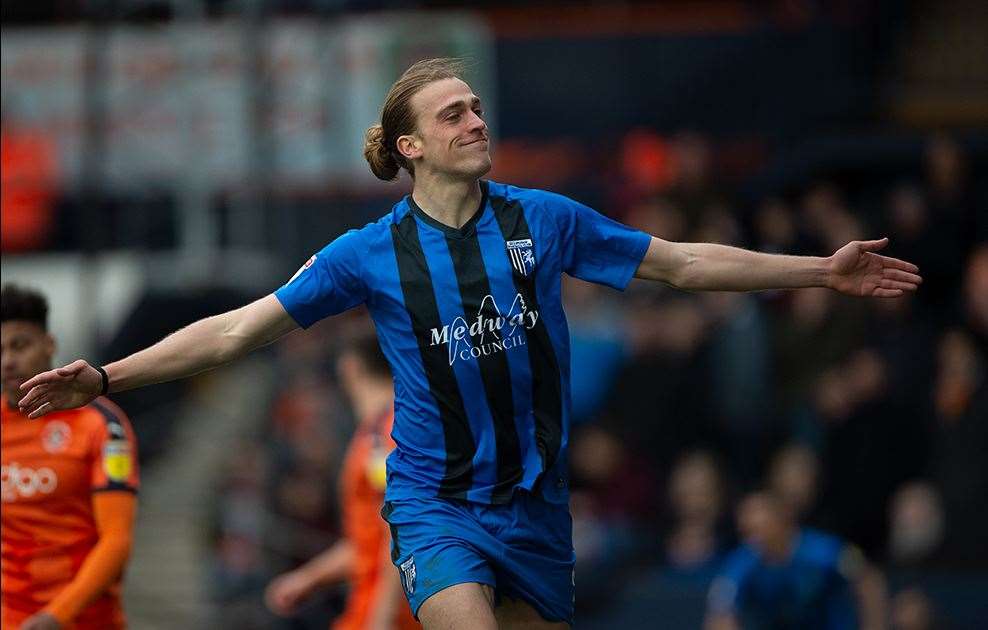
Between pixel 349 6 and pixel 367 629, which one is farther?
pixel 349 6

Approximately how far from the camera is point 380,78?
2059 cm

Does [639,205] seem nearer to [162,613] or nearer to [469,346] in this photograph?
[162,613]

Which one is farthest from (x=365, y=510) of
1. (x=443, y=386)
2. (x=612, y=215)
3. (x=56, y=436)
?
(x=612, y=215)

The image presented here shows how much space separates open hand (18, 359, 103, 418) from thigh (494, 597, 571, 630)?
Answer: 1571 millimetres

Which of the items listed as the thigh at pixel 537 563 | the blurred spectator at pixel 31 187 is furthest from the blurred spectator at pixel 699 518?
the blurred spectator at pixel 31 187

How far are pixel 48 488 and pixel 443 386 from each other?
200 centimetres

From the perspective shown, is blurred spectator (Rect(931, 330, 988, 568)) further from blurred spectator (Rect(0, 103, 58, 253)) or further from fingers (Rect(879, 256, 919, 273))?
blurred spectator (Rect(0, 103, 58, 253))

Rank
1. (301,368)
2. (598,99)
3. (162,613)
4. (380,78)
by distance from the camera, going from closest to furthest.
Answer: (162,613)
(301,368)
(598,99)
(380,78)

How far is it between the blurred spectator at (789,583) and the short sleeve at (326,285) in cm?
509

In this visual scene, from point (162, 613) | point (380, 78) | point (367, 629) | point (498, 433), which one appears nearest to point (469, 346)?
point (498, 433)

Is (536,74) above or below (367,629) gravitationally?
above

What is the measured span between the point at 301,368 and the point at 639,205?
3.85 metres

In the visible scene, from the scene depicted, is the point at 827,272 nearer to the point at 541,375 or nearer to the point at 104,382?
the point at 541,375

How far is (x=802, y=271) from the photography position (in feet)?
18.9
